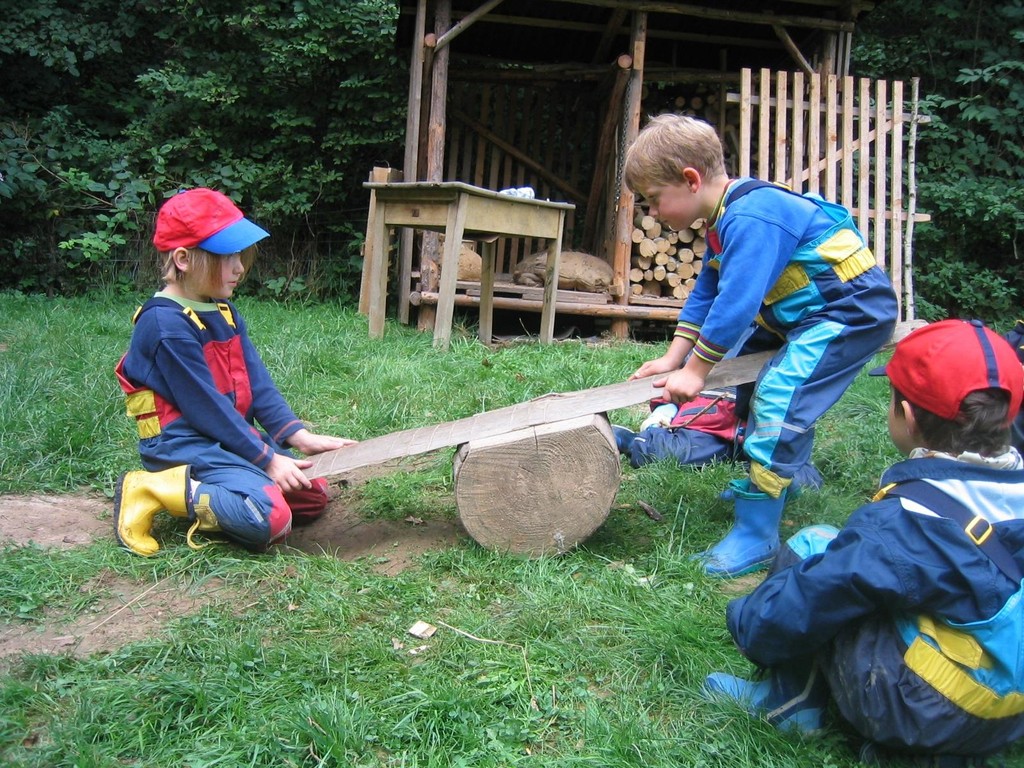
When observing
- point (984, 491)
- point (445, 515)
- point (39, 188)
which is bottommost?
point (445, 515)

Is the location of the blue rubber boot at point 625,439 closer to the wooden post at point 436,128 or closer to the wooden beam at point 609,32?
the wooden post at point 436,128

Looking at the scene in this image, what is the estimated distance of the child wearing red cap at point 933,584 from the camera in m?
1.69

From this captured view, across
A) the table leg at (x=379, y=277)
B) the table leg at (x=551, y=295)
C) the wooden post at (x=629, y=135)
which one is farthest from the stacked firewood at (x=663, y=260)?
the table leg at (x=379, y=277)

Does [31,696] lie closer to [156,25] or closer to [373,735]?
[373,735]

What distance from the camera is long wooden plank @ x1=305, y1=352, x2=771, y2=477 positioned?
2.81 metres

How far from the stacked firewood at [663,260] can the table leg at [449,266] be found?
2.56 meters

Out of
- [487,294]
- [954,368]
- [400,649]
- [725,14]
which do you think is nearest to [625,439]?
[400,649]

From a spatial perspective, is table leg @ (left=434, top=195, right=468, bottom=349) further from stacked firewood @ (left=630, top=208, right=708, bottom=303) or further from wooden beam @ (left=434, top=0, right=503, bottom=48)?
stacked firewood @ (left=630, top=208, right=708, bottom=303)

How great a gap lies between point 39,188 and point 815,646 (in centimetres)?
848

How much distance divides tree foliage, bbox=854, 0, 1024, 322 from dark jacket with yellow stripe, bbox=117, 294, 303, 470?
24.9ft

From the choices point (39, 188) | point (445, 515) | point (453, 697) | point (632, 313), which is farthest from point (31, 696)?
point (39, 188)

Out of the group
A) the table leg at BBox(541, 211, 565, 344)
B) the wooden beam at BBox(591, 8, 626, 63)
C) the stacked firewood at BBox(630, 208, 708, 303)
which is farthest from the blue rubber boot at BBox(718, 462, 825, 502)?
the wooden beam at BBox(591, 8, 626, 63)

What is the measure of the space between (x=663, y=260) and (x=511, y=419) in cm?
531

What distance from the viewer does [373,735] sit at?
76.5 inches
